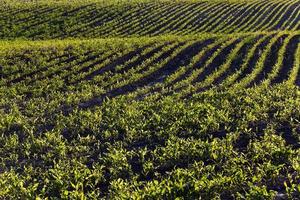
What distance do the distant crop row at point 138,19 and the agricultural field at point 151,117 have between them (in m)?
1.39

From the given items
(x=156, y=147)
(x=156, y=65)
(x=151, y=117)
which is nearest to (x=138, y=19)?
(x=156, y=65)

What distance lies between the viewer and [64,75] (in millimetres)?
23500

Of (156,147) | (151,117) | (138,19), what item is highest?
(156,147)

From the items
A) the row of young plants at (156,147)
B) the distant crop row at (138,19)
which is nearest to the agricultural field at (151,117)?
the row of young plants at (156,147)

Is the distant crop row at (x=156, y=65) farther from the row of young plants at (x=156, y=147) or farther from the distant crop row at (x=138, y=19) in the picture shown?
the distant crop row at (x=138, y=19)

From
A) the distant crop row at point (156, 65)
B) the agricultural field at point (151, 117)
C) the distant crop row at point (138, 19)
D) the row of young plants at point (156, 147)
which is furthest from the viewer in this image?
the distant crop row at point (138, 19)

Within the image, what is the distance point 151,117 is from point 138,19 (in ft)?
97.3

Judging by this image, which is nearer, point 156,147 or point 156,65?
point 156,147

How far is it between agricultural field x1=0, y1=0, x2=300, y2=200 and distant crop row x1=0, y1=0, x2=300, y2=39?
1.39 metres

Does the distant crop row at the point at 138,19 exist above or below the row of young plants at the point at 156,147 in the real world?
below

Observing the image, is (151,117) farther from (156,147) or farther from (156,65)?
(156,65)

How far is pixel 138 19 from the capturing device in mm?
43719

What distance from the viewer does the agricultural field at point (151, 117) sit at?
34.4 feet

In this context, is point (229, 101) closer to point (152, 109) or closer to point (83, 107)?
point (152, 109)
